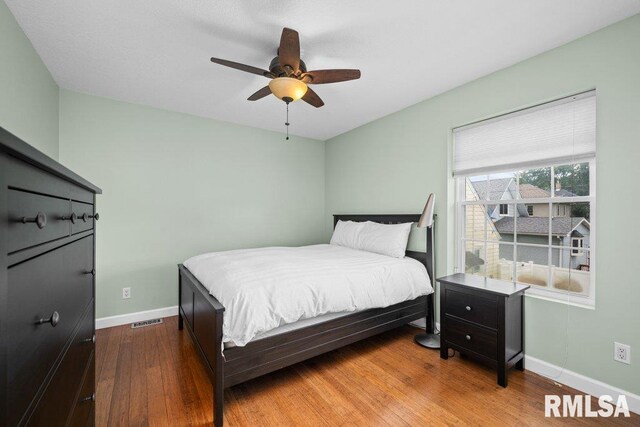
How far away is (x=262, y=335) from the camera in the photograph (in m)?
1.91

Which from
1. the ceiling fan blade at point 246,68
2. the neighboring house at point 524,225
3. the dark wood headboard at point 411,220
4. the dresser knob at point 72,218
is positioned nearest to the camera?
the dresser knob at point 72,218

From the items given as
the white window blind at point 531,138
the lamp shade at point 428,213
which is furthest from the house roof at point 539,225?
the lamp shade at point 428,213

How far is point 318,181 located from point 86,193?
3.76 m

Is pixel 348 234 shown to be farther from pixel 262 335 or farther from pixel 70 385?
pixel 70 385

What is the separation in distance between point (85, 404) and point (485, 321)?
2.48 m

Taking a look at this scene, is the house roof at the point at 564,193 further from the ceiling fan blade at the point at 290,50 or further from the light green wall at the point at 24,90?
the light green wall at the point at 24,90

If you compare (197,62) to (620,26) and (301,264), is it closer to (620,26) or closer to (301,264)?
(301,264)

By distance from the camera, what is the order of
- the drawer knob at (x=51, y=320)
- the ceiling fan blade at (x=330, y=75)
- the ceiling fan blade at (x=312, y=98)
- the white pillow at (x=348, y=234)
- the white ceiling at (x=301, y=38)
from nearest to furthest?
the drawer knob at (x=51, y=320) < the white ceiling at (x=301, y=38) < the ceiling fan blade at (x=330, y=75) < the ceiling fan blade at (x=312, y=98) < the white pillow at (x=348, y=234)

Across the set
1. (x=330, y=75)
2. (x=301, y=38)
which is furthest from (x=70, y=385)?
(x=301, y=38)

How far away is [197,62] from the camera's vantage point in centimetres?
244

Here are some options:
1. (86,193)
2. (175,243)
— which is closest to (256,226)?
(175,243)

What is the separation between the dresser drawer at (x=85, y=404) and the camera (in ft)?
3.35

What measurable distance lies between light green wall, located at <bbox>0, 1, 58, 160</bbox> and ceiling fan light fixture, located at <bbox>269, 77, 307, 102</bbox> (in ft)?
5.61

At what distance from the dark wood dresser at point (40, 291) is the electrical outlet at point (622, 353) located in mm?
2976
